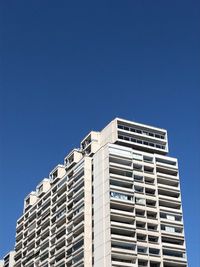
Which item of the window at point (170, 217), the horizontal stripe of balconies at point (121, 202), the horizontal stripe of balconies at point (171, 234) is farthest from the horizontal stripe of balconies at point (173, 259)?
the horizontal stripe of balconies at point (121, 202)

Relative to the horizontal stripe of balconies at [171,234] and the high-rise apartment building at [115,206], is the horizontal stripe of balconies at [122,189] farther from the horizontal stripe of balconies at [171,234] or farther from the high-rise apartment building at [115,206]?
the horizontal stripe of balconies at [171,234]

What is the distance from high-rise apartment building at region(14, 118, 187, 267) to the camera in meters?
108

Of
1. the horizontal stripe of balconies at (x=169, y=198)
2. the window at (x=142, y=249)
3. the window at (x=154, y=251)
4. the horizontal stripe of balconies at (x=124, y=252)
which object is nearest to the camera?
the horizontal stripe of balconies at (x=124, y=252)

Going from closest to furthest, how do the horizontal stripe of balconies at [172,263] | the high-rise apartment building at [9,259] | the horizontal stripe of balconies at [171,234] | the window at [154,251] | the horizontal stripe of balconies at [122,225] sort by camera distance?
the horizontal stripe of balconies at [122,225], the window at [154,251], the horizontal stripe of balconies at [172,263], the horizontal stripe of balconies at [171,234], the high-rise apartment building at [9,259]

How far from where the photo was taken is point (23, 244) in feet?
483

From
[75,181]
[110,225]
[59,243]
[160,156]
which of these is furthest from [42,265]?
[160,156]

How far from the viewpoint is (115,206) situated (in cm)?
11019

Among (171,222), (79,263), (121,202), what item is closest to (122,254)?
(79,263)

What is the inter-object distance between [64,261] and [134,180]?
79.8 ft

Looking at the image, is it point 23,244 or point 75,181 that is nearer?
point 75,181

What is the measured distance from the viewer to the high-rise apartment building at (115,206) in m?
108

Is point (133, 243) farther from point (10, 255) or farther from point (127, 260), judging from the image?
point (10, 255)

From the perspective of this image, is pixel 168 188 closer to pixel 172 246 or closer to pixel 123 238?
pixel 172 246

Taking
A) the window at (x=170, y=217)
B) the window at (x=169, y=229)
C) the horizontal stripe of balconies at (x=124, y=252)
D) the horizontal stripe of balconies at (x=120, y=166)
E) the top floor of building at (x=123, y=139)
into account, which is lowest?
the horizontal stripe of balconies at (x=124, y=252)
